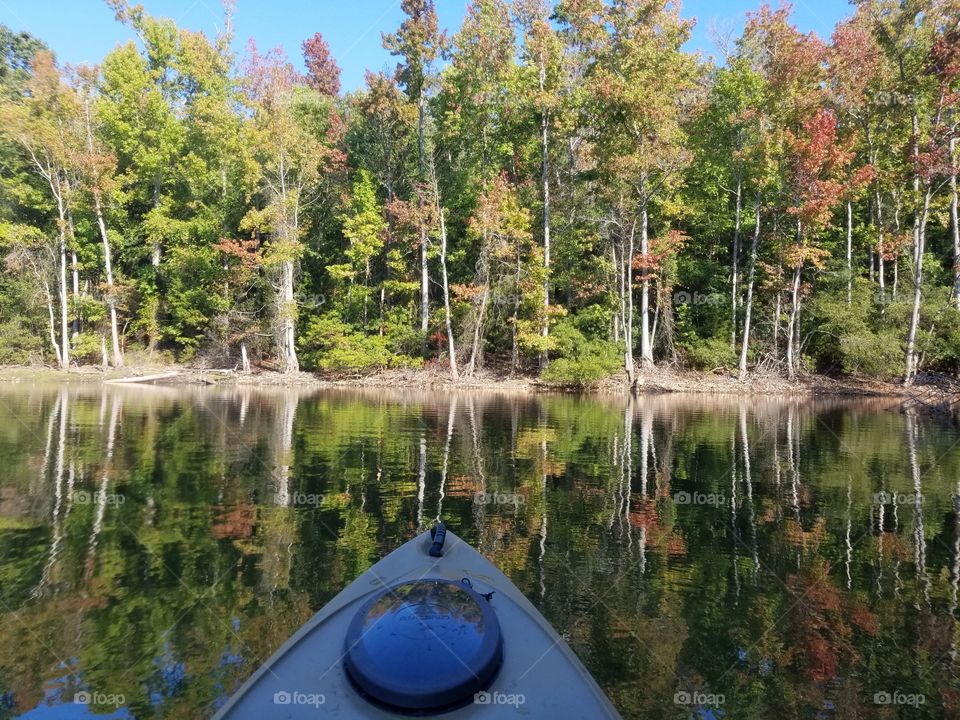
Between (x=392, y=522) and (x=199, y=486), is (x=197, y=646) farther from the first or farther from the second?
(x=199, y=486)

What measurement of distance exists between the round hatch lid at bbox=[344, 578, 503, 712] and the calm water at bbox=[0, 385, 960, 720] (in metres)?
1.42

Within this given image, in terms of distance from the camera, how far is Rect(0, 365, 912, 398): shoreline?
27.2m

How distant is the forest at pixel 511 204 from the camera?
26594 millimetres

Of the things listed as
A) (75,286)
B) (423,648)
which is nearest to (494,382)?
(75,286)

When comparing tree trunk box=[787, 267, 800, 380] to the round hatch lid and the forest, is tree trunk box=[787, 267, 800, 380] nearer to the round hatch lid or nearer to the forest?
the forest

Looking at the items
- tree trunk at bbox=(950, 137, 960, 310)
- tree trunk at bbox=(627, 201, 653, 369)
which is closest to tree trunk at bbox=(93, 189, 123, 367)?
tree trunk at bbox=(627, 201, 653, 369)

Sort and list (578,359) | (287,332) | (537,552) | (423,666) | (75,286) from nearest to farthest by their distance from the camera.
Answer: (423,666) < (537,552) < (578,359) < (287,332) < (75,286)

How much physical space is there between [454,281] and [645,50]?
47.0ft

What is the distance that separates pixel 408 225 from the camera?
102 feet

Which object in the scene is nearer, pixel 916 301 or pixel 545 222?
pixel 916 301

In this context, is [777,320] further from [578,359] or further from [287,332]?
[287,332]

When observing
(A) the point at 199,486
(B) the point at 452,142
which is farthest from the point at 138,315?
(A) the point at 199,486

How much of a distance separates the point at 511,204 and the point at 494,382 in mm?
8886

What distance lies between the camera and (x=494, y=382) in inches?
1162
